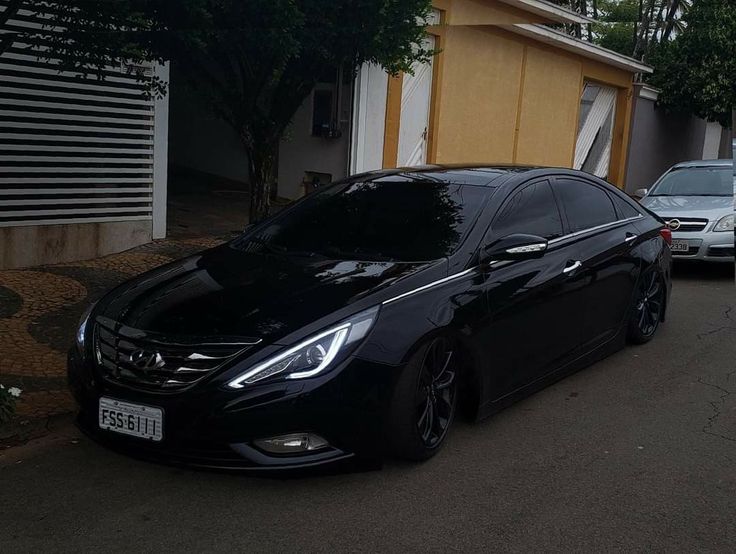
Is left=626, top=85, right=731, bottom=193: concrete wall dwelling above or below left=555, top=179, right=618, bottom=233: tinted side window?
above

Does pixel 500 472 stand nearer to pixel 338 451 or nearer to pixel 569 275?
pixel 338 451

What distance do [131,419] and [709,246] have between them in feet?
25.4

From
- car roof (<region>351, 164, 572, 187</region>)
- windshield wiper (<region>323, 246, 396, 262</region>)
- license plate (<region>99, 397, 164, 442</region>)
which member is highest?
car roof (<region>351, 164, 572, 187</region>)

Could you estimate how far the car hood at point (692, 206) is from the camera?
977 cm

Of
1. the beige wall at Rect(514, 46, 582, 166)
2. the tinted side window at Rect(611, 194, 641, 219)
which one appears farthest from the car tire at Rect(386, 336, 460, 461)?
the beige wall at Rect(514, 46, 582, 166)

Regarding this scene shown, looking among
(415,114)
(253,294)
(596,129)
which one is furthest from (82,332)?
(596,129)

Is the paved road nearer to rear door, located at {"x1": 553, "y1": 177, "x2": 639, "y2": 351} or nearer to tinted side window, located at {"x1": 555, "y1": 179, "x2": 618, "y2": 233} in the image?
rear door, located at {"x1": 553, "y1": 177, "x2": 639, "y2": 351}

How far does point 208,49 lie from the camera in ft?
22.2

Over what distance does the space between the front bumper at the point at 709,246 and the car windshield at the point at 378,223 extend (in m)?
5.51

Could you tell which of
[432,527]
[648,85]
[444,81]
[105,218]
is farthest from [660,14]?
[432,527]

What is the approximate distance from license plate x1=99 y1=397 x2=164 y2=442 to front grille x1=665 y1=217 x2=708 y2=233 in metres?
7.76

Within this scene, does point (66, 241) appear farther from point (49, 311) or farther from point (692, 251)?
point (692, 251)

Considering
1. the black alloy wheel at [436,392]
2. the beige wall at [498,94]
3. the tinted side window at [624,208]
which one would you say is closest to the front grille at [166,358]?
the black alloy wheel at [436,392]

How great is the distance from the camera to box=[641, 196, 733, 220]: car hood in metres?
9.77
